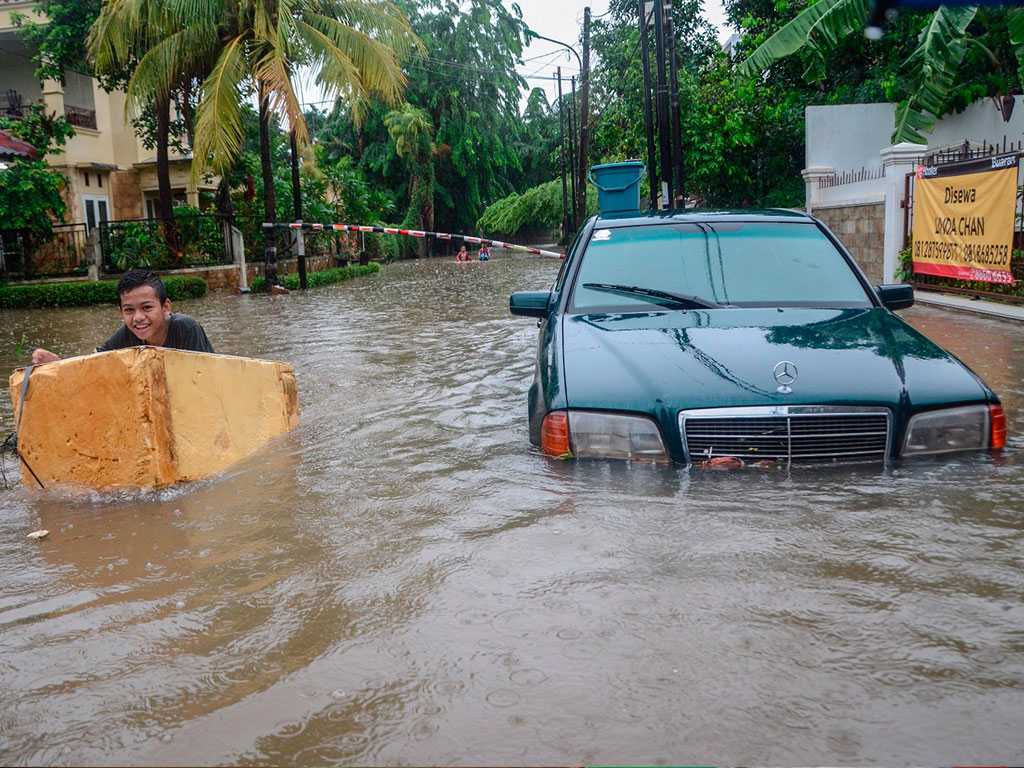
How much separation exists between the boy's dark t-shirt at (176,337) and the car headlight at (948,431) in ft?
12.7

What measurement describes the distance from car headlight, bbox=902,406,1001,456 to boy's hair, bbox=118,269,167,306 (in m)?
3.97

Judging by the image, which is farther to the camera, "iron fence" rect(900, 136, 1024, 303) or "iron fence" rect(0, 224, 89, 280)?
"iron fence" rect(0, 224, 89, 280)

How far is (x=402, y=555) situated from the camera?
3844 mm

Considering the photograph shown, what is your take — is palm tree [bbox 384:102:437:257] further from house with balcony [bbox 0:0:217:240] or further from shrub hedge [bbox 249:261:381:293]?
house with balcony [bbox 0:0:217:240]

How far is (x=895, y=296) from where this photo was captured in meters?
5.39

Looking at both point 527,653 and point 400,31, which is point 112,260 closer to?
point 400,31

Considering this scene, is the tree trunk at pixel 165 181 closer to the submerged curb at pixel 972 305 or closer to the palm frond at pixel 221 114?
the palm frond at pixel 221 114

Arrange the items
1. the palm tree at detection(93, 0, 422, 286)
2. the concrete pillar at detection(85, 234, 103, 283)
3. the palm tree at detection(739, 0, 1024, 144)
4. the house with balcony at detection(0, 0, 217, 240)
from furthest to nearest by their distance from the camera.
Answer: the house with balcony at detection(0, 0, 217, 240) < the concrete pillar at detection(85, 234, 103, 283) < the palm tree at detection(93, 0, 422, 286) < the palm tree at detection(739, 0, 1024, 144)

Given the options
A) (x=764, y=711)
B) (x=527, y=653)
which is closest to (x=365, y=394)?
(x=527, y=653)

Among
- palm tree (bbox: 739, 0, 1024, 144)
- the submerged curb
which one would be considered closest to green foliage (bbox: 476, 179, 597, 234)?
palm tree (bbox: 739, 0, 1024, 144)

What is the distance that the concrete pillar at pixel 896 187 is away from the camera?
15242 millimetres

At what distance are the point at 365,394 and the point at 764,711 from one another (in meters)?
5.93

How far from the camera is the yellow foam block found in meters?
4.81

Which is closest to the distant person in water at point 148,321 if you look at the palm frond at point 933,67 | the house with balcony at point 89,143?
the palm frond at point 933,67
